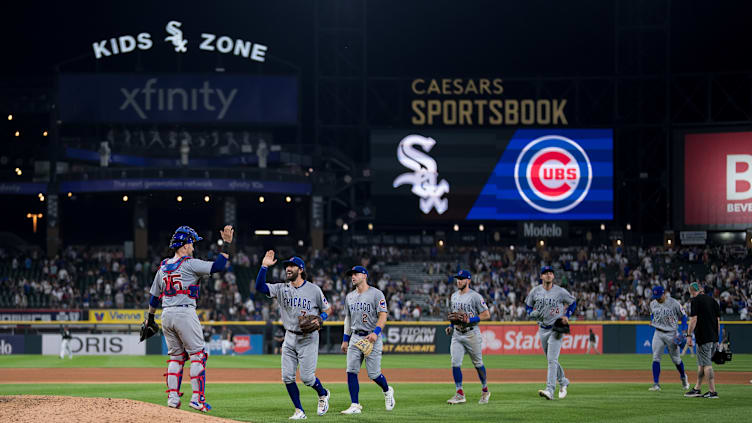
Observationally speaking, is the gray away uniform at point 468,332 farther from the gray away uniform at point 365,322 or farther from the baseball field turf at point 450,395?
the gray away uniform at point 365,322

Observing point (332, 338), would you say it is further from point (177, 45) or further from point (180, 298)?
point (180, 298)

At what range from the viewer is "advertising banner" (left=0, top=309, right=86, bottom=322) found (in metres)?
41.4

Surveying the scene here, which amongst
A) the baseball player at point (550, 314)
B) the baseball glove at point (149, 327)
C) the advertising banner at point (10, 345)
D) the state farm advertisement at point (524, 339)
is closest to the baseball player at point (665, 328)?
the baseball player at point (550, 314)

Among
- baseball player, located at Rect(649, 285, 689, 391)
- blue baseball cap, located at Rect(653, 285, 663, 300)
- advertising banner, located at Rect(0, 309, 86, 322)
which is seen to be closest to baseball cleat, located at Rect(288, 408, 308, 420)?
baseball player, located at Rect(649, 285, 689, 391)

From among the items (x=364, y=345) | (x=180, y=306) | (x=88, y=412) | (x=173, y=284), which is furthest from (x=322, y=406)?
(x=88, y=412)

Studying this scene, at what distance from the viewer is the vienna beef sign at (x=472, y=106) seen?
50.6m

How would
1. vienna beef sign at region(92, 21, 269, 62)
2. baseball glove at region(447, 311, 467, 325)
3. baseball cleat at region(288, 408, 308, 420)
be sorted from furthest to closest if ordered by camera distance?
1. vienna beef sign at region(92, 21, 269, 62)
2. baseball glove at region(447, 311, 467, 325)
3. baseball cleat at region(288, 408, 308, 420)

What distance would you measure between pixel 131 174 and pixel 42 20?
19.8 m

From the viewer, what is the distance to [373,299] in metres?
14.9

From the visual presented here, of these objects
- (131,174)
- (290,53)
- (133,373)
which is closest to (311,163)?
(131,174)

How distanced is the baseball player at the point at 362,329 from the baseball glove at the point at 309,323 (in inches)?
47.3

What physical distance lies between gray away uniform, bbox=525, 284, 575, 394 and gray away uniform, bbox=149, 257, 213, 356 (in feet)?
21.2

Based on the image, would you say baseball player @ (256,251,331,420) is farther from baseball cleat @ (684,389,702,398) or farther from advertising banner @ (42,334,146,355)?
advertising banner @ (42,334,146,355)

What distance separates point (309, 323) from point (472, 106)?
3870 centimetres
